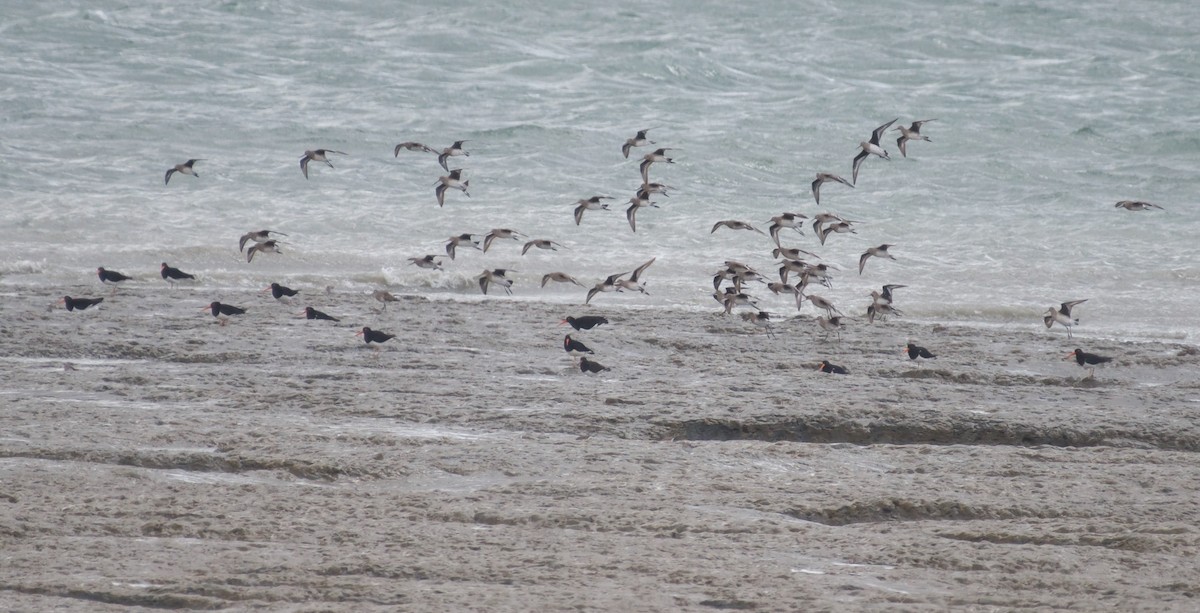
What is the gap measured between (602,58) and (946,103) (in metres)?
7.22

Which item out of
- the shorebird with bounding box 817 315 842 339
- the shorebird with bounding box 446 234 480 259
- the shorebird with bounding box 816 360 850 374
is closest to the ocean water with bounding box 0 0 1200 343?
the shorebird with bounding box 446 234 480 259

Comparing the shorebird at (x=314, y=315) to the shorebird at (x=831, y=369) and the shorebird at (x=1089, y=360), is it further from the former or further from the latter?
the shorebird at (x=1089, y=360)

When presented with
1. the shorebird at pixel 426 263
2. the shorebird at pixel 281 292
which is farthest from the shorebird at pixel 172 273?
the shorebird at pixel 426 263

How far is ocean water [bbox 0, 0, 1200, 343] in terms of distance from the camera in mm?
14938

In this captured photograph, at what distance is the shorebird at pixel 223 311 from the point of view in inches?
413

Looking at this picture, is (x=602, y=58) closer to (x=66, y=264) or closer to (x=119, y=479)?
(x=66, y=264)

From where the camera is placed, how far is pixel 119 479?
6.29m

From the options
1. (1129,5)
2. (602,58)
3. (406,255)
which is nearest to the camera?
(406,255)

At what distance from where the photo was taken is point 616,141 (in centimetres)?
2242

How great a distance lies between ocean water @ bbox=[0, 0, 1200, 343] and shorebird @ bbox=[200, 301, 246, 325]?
1923mm

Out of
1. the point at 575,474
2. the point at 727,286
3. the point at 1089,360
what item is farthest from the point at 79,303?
the point at 1089,360

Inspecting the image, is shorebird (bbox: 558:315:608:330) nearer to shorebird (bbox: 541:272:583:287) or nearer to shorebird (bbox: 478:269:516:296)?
shorebird (bbox: 478:269:516:296)

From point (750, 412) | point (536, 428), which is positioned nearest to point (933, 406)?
point (750, 412)

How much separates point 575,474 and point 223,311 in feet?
16.6
